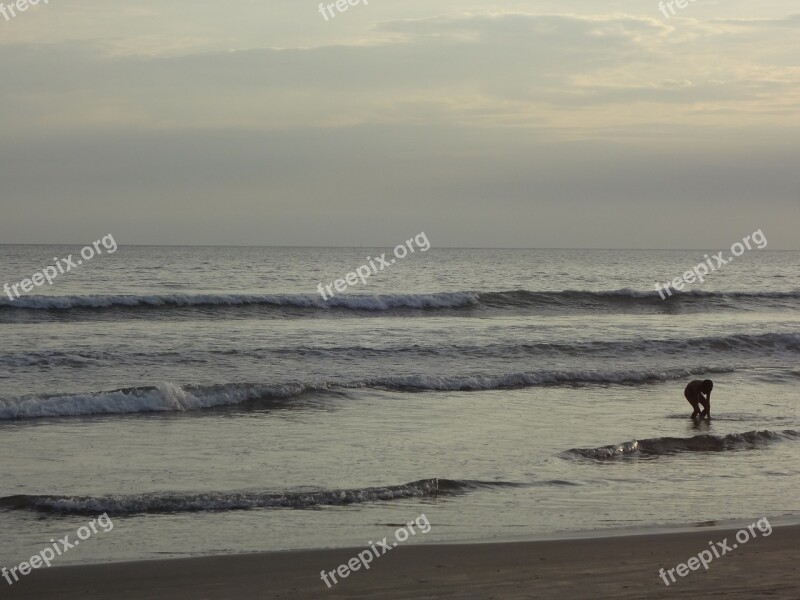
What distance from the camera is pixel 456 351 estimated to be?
75.2 ft

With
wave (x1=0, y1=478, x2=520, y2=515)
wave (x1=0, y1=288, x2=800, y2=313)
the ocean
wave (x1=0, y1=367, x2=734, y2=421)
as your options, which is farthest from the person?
wave (x1=0, y1=288, x2=800, y2=313)

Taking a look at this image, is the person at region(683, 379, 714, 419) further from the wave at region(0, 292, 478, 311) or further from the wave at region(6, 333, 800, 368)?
the wave at region(0, 292, 478, 311)

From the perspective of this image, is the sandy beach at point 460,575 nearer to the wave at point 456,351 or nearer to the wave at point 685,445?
the wave at point 685,445

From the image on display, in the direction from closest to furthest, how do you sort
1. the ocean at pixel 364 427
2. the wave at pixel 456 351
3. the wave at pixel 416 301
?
the ocean at pixel 364 427 → the wave at pixel 456 351 → the wave at pixel 416 301

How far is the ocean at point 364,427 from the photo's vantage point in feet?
27.9

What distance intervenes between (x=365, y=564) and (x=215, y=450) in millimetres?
4906

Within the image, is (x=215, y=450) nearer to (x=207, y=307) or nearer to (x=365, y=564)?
(x=365, y=564)

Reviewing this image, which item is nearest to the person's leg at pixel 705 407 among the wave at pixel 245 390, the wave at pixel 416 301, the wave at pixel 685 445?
the wave at pixel 685 445

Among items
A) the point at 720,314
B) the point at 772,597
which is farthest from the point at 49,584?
the point at 720,314

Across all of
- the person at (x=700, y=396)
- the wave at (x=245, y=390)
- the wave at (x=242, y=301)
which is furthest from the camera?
the wave at (x=242, y=301)

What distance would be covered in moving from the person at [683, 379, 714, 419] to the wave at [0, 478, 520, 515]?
648 centimetres

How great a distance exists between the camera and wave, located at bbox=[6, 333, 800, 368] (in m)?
19.7

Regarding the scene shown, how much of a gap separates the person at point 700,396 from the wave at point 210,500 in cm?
648

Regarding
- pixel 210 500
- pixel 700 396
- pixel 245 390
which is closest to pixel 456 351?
pixel 245 390
